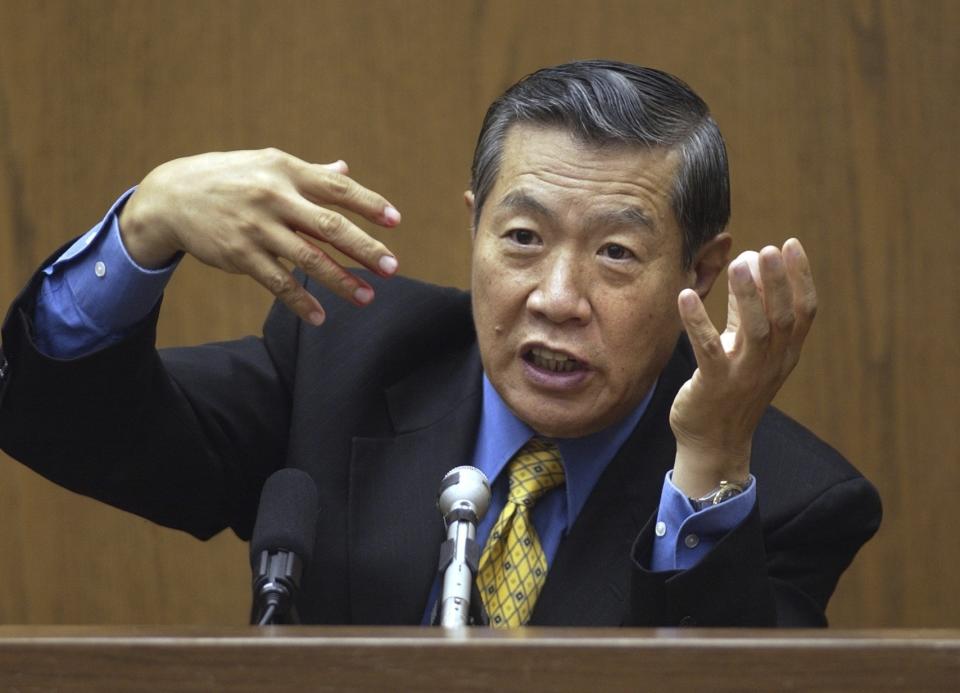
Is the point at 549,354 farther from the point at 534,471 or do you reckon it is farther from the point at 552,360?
the point at 534,471

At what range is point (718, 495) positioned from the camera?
1516 millimetres

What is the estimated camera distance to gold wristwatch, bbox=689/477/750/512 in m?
1.52

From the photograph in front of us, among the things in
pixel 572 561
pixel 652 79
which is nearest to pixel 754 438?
pixel 572 561

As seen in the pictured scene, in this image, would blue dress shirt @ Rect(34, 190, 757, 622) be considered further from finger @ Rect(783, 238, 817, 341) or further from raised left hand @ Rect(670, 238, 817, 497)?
finger @ Rect(783, 238, 817, 341)

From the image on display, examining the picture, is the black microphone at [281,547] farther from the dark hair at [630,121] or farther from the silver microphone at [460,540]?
the dark hair at [630,121]

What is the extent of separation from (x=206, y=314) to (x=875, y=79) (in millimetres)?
1209

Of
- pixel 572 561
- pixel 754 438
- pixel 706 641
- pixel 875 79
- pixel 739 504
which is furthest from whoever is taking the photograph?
pixel 875 79

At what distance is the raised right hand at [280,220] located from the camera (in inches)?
56.6

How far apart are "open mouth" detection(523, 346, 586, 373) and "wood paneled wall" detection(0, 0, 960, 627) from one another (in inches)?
32.4

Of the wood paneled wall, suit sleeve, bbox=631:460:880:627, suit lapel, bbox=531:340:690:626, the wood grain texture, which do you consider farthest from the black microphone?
the wood paneled wall

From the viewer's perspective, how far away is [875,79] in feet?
8.22

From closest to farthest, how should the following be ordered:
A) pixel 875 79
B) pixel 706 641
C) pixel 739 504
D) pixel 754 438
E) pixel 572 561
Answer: pixel 706 641 → pixel 739 504 → pixel 572 561 → pixel 754 438 → pixel 875 79

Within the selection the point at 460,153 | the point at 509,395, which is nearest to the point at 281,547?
the point at 509,395

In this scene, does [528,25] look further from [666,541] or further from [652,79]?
[666,541]
